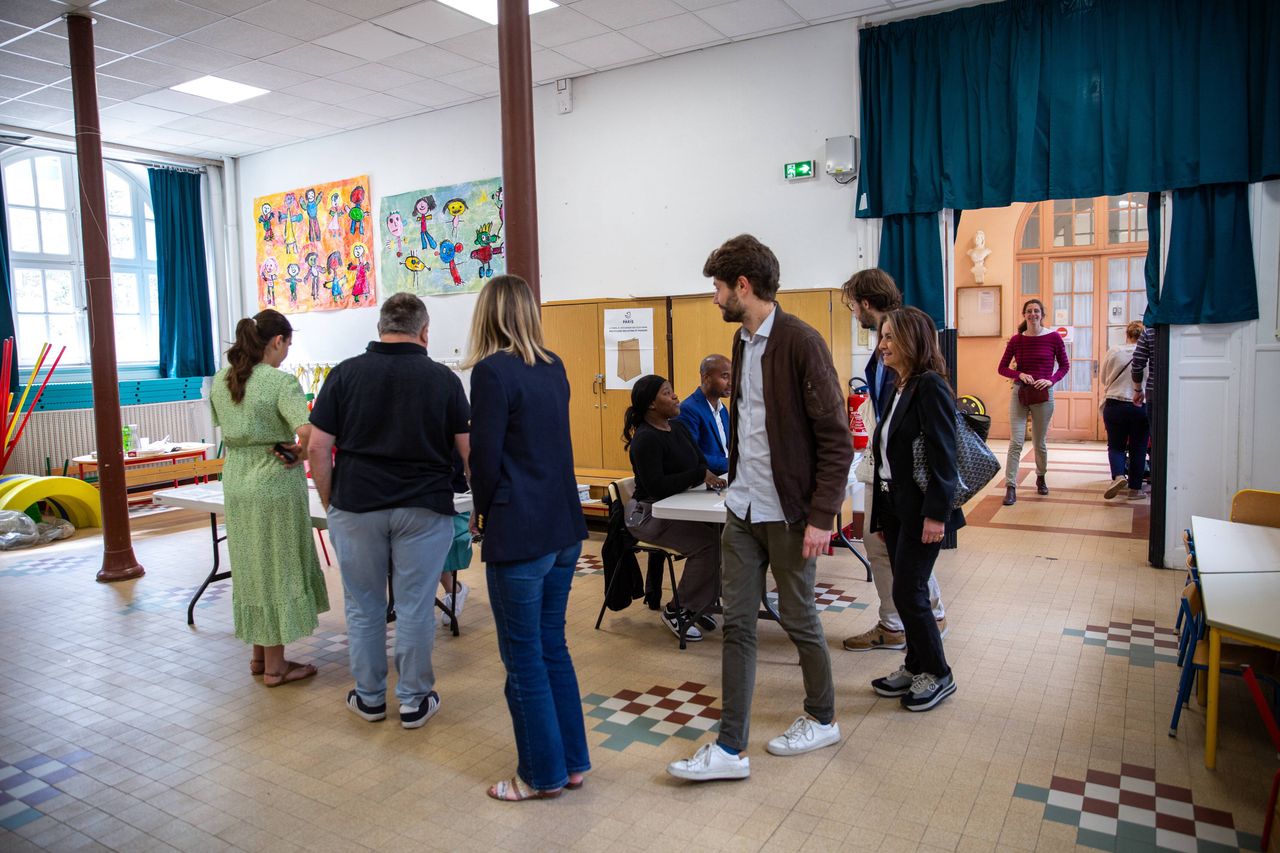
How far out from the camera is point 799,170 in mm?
6234

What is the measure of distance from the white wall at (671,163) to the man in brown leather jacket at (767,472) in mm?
3684

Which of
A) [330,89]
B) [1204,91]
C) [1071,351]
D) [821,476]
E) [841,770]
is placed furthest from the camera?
[1071,351]

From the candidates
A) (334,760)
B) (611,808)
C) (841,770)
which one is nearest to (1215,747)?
(841,770)

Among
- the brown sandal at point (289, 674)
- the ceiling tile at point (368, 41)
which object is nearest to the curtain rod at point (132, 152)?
the ceiling tile at point (368, 41)

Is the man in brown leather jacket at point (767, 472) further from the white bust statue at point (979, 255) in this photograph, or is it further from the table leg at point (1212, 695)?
the white bust statue at point (979, 255)

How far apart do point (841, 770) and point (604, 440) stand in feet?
13.6

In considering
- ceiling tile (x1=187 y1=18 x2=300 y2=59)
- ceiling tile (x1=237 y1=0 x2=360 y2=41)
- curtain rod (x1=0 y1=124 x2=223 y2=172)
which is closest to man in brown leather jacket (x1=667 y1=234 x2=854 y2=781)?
ceiling tile (x1=237 y1=0 x2=360 y2=41)

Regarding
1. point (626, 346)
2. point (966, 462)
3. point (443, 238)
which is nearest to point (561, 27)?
point (626, 346)

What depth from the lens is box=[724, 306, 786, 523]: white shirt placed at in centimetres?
267

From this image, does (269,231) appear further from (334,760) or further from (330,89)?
(334,760)

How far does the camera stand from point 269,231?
9.70 m

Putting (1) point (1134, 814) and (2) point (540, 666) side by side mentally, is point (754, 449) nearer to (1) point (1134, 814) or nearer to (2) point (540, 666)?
(2) point (540, 666)

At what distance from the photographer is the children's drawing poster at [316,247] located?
8.86 m

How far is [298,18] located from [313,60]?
916 mm
